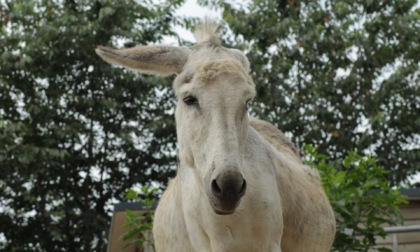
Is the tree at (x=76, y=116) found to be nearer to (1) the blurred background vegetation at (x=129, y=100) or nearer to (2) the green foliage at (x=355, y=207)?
(1) the blurred background vegetation at (x=129, y=100)

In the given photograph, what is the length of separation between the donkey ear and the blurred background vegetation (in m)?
9.34

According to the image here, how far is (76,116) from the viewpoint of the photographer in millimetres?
16031

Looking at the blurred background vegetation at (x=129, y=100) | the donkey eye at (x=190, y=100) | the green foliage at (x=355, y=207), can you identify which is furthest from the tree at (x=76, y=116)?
the donkey eye at (x=190, y=100)

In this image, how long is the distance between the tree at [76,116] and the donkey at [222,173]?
9.33 metres

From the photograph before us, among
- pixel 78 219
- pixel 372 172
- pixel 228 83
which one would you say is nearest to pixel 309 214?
pixel 228 83

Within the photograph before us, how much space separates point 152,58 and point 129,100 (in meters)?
10.7

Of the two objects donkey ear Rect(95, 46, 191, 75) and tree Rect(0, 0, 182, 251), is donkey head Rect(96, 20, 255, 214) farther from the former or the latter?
tree Rect(0, 0, 182, 251)

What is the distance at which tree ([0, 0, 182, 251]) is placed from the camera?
607 inches

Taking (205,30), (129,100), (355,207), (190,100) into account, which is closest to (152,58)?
(190,100)

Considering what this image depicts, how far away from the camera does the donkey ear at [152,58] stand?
17.6 feet

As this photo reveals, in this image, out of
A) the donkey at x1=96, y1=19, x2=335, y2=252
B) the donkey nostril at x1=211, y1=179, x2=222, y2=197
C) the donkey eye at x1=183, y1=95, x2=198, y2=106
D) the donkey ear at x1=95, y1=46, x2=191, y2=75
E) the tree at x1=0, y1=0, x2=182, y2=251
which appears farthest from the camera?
the tree at x1=0, y1=0, x2=182, y2=251

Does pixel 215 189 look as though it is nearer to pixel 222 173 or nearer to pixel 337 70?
pixel 222 173

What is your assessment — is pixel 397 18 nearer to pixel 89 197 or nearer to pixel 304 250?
pixel 89 197

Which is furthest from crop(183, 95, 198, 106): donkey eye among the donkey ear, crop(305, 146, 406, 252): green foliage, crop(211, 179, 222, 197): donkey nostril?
crop(305, 146, 406, 252): green foliage
